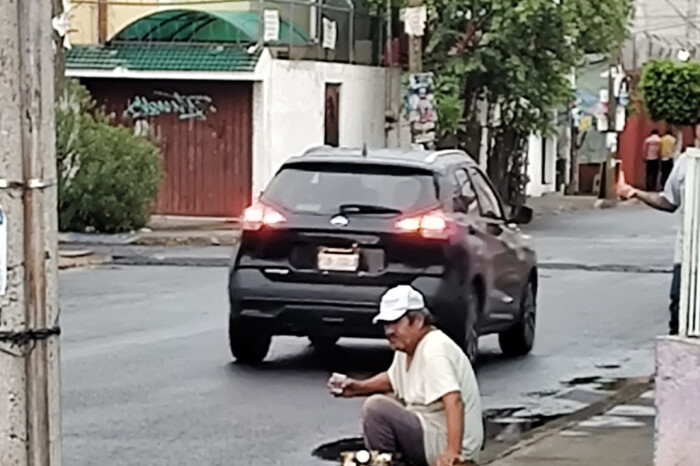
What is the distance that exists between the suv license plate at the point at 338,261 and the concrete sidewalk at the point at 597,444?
2322 mm

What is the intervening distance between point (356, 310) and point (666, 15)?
1730 inches

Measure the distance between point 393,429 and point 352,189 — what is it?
553cm

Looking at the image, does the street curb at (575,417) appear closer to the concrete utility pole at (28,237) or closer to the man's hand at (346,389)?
the man's hand at (346,389)

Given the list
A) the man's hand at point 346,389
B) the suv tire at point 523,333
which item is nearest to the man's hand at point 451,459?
the man's hand at point 346,389

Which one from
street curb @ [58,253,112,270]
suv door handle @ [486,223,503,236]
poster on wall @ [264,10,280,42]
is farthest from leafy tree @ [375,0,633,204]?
suv door handle @ [486,223,503,236]

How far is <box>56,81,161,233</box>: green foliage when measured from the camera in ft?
90.8

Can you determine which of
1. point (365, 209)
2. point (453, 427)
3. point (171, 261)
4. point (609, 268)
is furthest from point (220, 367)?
point (609, 268)

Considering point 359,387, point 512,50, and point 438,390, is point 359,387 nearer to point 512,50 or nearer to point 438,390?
point 438,390

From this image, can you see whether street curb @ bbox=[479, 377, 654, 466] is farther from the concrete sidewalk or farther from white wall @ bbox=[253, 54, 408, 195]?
white wall @ bbox=[253, 54, 408, 195]

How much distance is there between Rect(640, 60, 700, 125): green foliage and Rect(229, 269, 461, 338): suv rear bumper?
32039mm

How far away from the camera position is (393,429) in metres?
7.86

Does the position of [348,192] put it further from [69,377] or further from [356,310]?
[69,377]

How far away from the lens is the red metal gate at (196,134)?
3388 centimetres

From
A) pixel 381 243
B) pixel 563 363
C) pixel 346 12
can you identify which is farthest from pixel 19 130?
pixel 346 12
